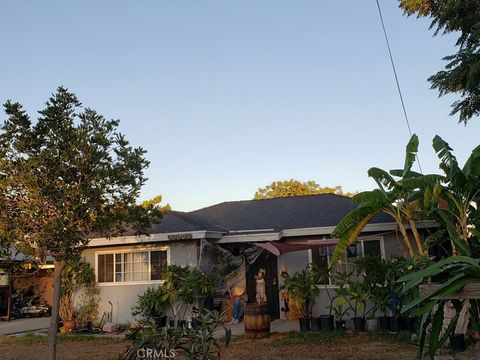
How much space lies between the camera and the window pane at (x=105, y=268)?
16.2 meters

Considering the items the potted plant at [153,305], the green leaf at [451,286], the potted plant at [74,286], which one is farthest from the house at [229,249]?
the green leaf at [451,286]

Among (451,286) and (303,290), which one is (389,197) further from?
(451,286)

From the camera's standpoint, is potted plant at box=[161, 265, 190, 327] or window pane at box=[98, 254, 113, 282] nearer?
potted plant at box=[161, 265, 190, 327]

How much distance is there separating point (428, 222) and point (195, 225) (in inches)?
269

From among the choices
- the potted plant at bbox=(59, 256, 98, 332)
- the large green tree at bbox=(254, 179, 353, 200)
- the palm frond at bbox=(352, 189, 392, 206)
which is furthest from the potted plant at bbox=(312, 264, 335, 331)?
the large green tree at bbox=(254, 179, 353, 200)

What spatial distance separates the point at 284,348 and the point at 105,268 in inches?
312

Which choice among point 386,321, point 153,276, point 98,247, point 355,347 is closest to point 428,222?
point 386,321

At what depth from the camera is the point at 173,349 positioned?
7.04 meters

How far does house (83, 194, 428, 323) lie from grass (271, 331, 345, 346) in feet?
7.52

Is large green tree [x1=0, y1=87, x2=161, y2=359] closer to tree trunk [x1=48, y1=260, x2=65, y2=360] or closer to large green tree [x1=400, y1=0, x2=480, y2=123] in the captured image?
tree trunk [x1=48, y1=260, x2=65, y2=360]

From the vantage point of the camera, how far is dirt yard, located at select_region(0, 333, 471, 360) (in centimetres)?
960

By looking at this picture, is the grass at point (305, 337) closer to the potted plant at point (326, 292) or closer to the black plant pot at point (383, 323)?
the potted plant at point (326, 292)

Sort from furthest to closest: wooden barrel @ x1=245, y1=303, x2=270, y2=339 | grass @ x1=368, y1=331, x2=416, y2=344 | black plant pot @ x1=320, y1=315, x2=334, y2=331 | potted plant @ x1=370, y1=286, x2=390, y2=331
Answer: black plant pot @ x1=320, y1=315, x2=334, y2=331 < potted plant @ x1=370, y1=286, x2=390, y2=331 < wooden barrel @ x1=245, y1=303, x2=270, y2=339 < grass @ x1=368, y1=331, x2=416, y2=344

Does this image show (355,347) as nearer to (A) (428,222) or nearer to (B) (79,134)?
(A) (428,222)
